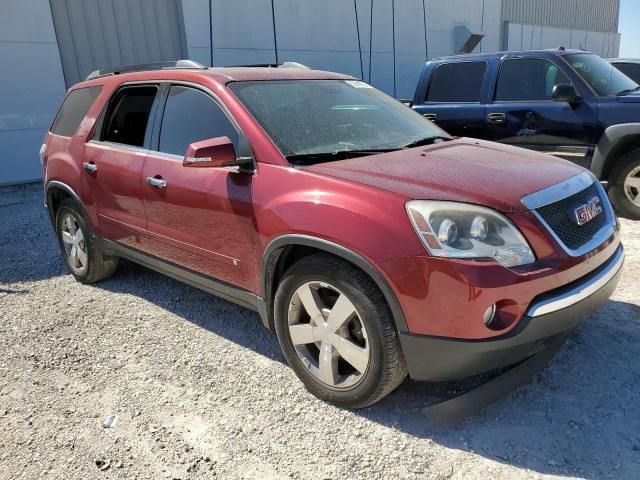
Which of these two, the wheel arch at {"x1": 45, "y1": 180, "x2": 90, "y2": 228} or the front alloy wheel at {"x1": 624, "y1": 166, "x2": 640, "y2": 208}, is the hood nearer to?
the wheel arch at {"x1": 45, "y1": 180, "x2": 90, "y2": 228}

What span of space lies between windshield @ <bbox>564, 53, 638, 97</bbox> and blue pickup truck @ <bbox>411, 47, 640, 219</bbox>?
0.01 meters

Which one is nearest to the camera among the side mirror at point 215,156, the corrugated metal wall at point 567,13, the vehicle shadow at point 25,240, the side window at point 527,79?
the side mirror at point 215,156

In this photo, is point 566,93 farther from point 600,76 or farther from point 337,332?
point 337,332

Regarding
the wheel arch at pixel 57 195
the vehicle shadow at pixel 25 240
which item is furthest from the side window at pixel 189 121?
the vehicle shadow at pixel 25 240

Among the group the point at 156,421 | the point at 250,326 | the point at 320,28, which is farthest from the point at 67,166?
the point at 320,28

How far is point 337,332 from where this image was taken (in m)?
2.72

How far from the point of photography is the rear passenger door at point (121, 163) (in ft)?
12.4

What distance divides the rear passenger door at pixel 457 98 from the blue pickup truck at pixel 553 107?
0.04ft

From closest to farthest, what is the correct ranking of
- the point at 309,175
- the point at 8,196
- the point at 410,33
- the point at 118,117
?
1. the point at 309,175
2. the point at 118,117
3. the point at 8,196
4. the point at 410,33

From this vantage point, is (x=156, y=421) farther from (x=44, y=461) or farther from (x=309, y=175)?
(x=309, y=175)

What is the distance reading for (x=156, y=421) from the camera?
2.83 m

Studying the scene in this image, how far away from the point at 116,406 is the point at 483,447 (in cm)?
194

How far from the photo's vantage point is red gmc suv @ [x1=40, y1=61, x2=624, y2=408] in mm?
2350

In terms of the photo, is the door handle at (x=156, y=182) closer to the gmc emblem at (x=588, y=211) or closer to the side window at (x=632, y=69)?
the gmc emblem at (x=588, y=211)
